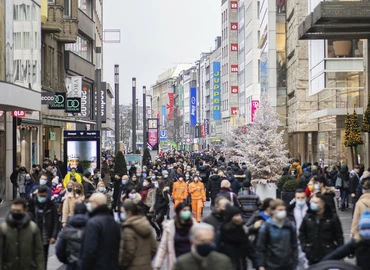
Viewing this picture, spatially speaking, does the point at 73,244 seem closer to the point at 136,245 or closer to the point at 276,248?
the point at 136,245

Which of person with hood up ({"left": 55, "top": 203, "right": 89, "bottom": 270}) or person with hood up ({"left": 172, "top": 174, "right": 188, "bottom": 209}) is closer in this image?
person with hood up ({"left": 55, "top": 203, "right": 89, "bottom": 270})

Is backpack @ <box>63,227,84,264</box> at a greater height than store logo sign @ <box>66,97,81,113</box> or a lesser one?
lesser

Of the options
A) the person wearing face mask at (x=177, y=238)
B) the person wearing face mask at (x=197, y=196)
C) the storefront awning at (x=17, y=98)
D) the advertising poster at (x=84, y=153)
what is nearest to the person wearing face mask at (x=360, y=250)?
the person wearing face mask at (x=177, y=238)

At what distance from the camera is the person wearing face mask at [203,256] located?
8.68 m

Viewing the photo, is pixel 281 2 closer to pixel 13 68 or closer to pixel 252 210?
pixel 13 68

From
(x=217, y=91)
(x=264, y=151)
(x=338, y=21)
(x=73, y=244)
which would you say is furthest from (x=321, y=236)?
(x=217, y=91)

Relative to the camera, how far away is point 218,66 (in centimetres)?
16012

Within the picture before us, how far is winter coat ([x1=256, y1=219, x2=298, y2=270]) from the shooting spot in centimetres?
1161

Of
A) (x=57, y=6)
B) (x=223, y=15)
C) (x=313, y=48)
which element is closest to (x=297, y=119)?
(x=313, y=48)

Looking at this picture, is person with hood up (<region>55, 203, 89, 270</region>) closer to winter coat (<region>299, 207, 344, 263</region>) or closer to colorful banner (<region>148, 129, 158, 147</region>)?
winter coat (<region>299, 207, 344, 263</region>)

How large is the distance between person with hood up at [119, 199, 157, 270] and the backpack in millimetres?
723

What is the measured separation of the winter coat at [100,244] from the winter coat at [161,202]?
12246 mm

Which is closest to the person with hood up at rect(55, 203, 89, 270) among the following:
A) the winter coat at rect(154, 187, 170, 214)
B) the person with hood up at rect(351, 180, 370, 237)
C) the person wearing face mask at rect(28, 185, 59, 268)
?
the person wearing face mask at rect(28, 185, 59, 268)

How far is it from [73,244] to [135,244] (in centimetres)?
94
